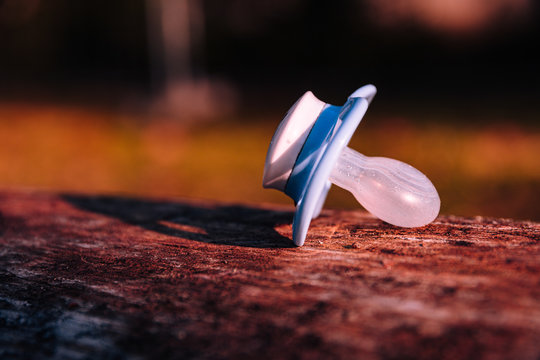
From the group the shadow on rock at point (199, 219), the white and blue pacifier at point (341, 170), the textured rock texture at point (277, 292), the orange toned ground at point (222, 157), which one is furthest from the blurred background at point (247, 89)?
the white and blue pacifier at point (341, 170)

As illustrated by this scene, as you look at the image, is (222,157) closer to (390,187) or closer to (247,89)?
(247,89)

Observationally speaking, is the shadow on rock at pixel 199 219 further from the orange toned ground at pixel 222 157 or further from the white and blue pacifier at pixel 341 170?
the orange toned ground at pixel 222 157

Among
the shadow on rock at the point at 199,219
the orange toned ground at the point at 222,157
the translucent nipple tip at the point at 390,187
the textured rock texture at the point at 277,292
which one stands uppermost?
the orange toned ground at the point at 222,157

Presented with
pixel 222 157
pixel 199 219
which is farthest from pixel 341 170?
pixel 222 157

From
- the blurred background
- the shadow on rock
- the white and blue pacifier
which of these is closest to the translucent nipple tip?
the white and blue pacifier

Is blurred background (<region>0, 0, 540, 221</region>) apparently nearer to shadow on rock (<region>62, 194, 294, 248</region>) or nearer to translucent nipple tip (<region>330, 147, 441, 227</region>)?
shadow on rock (<region>62, 194, 294, 248</region>)
